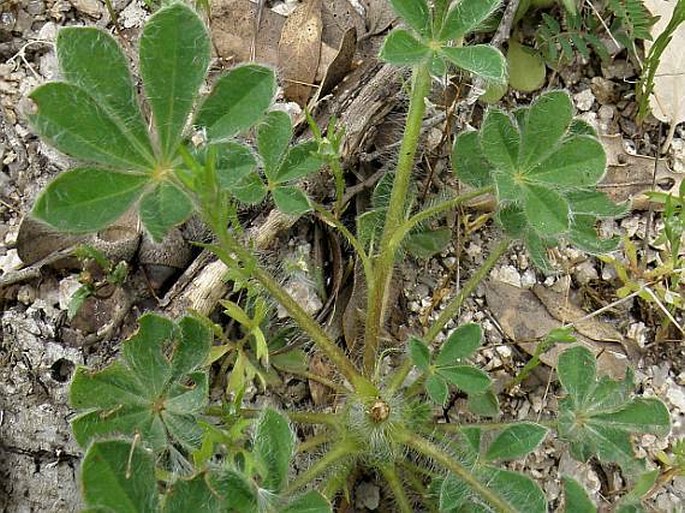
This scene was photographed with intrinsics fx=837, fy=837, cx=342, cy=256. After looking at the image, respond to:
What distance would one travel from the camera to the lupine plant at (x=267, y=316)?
1536 mm

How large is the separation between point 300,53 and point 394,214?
0.76 metres

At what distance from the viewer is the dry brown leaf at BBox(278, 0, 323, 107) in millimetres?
2574

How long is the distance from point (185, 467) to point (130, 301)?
21.8 inches

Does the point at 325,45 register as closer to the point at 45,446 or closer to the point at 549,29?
the point at 549,29

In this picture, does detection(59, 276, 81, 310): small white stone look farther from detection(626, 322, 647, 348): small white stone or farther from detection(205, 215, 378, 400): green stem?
detection(626, 322, 647, 348): small white stone

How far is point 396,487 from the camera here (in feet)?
6.88

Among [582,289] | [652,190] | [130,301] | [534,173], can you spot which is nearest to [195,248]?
[130,301]

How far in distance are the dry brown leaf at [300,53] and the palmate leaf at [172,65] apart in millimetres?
974

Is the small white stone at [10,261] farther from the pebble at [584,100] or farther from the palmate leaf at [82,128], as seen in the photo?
the pebble at [584,100]

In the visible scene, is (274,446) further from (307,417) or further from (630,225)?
(630,225)

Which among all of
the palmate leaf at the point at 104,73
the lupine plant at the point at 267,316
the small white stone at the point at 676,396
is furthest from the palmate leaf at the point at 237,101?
the small white stone at the point at 676,396

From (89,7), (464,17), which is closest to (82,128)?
(464,17)

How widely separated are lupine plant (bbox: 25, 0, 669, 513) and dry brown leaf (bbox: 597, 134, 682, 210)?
0.64 m

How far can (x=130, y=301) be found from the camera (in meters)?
2.32
